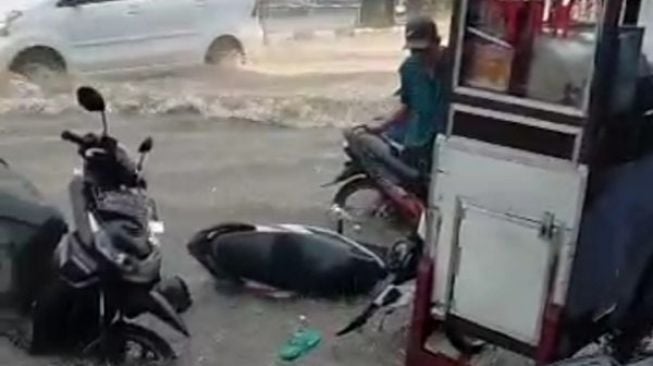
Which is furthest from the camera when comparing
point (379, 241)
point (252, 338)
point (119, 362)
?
point (379, 241)

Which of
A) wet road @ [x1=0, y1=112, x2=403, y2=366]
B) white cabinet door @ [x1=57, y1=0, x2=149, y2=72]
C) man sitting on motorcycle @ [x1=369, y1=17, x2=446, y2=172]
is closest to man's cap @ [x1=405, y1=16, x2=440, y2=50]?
man sitting on motorcycle @ [x1=369, y1=17, x2=446, y2=172]

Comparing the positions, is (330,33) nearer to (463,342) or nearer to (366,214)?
(366,214)

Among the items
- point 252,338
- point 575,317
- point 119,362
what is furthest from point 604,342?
point 119,362

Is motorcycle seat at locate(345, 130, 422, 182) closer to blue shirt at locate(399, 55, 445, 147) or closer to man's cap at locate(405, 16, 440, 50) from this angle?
blue shirt at locate(399, 55, 445, 147)

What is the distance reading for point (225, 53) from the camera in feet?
40.8

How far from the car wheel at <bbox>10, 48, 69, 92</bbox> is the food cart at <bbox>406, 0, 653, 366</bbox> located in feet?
24.1

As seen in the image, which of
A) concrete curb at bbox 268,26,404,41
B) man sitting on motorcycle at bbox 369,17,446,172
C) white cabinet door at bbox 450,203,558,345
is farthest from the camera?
concrete curb at bbox 268,26,404,41

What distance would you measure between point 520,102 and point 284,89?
7419mm

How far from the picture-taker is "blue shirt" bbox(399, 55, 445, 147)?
21.5 feet

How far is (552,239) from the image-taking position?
4.09 metres

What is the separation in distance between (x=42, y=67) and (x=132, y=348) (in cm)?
691

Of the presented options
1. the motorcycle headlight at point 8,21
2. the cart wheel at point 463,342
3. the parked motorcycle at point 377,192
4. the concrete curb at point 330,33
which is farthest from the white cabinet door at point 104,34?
the cart wheel at point 463,342

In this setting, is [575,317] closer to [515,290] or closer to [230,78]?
[515,290]

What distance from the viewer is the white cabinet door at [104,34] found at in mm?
11289
